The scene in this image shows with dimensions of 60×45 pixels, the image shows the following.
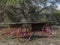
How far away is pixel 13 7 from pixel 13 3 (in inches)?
24.7

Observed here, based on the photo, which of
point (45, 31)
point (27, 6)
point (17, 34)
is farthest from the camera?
point (27, 6)

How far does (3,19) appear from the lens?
43.6ft

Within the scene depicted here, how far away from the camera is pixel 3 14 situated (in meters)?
13.0

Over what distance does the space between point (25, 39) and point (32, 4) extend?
4.22m

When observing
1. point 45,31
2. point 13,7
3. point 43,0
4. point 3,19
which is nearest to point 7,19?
point 3,19

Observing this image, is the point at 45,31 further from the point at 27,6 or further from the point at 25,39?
the point at 27,6

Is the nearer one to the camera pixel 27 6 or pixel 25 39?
pixel 25 39

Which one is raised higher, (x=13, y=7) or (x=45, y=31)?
(x=13, y=7)

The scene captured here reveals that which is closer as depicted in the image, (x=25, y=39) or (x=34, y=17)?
(x=25, y=39)

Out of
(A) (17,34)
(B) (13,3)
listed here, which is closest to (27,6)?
(B) (13,3)

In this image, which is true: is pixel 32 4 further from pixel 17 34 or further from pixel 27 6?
pixel 17 34

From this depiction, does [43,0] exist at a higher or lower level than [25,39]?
higher

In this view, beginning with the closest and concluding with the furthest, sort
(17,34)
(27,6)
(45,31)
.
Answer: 1. (17,34)
2. (45,31)
3. (27,6)

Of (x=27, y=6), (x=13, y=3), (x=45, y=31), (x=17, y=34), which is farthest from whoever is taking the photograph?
(x=27, y=6)
